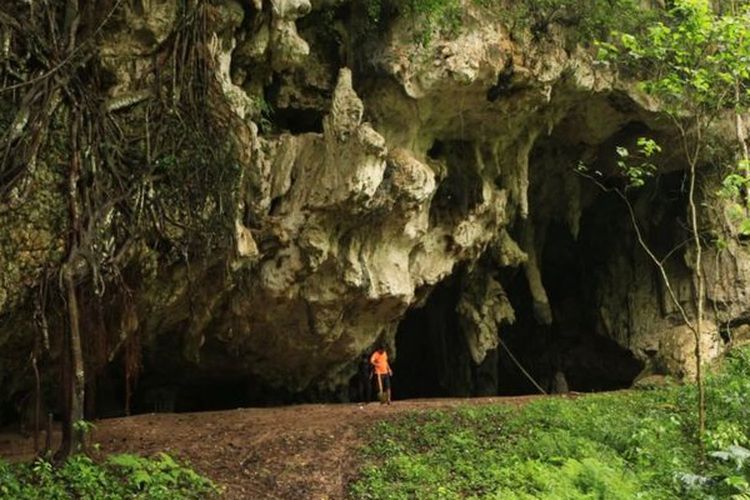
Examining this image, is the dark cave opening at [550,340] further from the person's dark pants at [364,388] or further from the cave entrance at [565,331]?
the person's dark pants at [364,388]

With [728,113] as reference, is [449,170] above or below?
below

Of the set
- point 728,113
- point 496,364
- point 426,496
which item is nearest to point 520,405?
point 426,496

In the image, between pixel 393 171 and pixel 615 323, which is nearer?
pixel 393 171

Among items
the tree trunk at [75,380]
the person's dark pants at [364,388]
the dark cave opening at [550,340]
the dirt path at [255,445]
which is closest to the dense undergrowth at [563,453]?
the dirt path at [255,445]

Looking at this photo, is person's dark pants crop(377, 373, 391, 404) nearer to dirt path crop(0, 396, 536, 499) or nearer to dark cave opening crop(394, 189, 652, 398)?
dirt path crop(0, 396, 536, 499)

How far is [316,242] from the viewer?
13617 millimetres

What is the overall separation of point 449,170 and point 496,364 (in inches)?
286

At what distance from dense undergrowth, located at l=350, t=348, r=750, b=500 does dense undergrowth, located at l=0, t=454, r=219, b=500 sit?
1943 mm

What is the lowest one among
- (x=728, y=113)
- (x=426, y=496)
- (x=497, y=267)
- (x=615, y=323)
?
(x=426, y=496)

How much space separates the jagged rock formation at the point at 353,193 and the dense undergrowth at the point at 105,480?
1.94 metres

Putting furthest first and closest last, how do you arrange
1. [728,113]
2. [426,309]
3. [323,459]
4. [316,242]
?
[426,309], [728,113], [316,242], [323,459]

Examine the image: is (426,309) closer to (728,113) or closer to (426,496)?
(728,113)

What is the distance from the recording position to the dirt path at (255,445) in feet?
29.3

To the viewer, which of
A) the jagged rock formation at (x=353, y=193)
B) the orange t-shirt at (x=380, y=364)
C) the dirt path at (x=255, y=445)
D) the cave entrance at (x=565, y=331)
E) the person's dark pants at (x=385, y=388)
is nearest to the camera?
the dirt path at (x=255, y=445)
